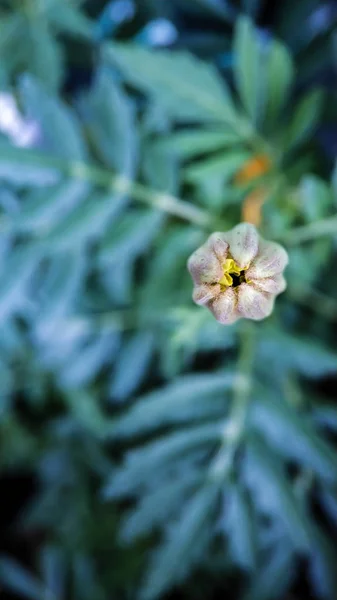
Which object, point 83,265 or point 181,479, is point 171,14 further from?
point 181,479

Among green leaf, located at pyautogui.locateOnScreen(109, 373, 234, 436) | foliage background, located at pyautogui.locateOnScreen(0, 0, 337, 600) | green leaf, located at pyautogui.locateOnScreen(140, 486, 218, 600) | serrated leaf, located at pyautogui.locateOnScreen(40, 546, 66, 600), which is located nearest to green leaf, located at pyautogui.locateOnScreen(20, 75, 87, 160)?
foliage background, located at pyautogui.locateOnScreen(0, 0, 337, 600)

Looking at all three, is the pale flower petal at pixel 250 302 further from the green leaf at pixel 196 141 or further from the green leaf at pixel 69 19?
the green leaf at pixel 69 19

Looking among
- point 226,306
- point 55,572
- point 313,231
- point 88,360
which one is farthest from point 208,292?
point 55,572

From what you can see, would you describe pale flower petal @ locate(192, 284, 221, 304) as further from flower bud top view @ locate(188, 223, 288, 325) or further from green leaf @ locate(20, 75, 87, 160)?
green leaf @ locate(20, 75, 87, 160)

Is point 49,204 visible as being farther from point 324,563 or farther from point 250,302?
point 324,563

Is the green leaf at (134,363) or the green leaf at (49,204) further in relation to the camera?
the green leaf at (134,363)

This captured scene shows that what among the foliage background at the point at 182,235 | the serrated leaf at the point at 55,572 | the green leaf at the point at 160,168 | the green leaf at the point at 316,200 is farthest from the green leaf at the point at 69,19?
the serrated leaf at the point at 55,572

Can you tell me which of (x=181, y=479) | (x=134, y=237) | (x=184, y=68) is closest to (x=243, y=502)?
(x=181, y=479)

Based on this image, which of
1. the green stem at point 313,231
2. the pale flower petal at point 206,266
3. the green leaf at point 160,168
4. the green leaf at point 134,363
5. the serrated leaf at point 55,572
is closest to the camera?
the pale flower petal at point 206,266
